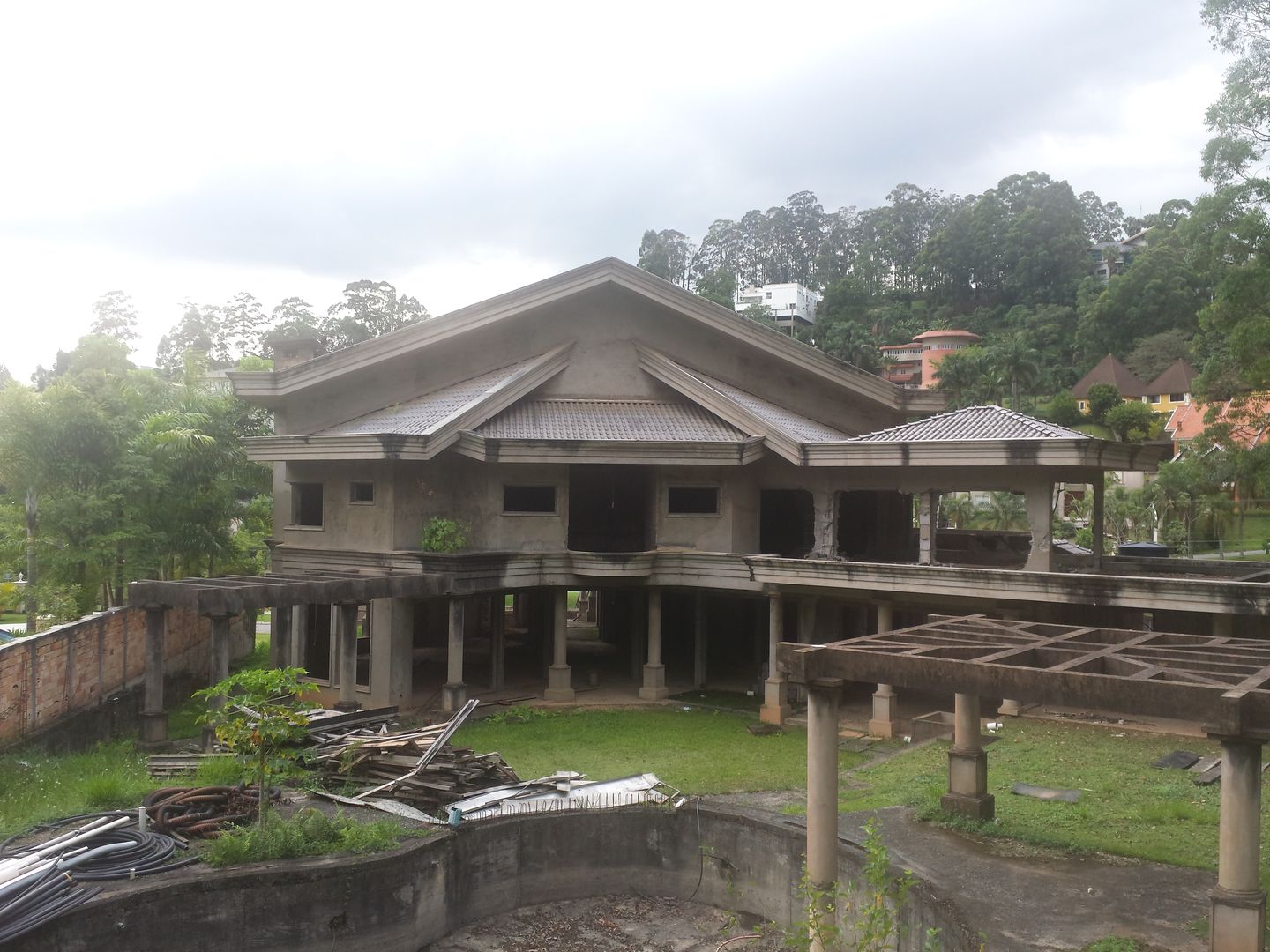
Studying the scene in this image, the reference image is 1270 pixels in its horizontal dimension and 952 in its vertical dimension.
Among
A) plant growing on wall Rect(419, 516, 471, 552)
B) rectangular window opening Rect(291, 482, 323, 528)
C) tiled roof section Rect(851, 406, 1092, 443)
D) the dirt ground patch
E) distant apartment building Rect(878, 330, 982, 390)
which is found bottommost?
the dirt ground patch

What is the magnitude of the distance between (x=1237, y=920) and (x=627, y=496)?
21.2 meters

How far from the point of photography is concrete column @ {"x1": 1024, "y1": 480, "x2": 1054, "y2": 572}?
67.5 feet

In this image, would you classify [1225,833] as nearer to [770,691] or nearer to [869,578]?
[869,578]

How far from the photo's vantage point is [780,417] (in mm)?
25953

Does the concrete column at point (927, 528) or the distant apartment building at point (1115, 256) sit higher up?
the distant apartment building at point (1115, 256)

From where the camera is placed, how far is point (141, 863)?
11.5 metres

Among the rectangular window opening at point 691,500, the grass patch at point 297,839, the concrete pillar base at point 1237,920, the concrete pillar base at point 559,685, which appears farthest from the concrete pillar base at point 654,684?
the concrete pillar base at point 1237,920

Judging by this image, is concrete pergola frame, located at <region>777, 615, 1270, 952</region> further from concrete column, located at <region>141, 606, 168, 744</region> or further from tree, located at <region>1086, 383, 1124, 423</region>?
tree, located at <region>1086, 383, 1124, 423</region>

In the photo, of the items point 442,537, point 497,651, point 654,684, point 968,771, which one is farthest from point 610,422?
point 968,771

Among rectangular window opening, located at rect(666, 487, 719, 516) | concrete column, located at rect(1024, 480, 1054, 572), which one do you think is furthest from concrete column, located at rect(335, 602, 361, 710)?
concrete column, located at rect(1024, 480, 1054, 572)

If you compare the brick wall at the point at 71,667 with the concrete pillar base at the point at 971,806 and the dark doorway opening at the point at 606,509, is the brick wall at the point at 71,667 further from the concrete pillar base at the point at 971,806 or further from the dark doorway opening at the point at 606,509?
the concrete pillar base at the point at 971,806

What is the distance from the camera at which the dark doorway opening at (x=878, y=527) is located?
89.5 feet

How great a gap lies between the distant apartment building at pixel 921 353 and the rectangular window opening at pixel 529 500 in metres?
63.8

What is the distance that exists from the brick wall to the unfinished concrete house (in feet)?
4.86
